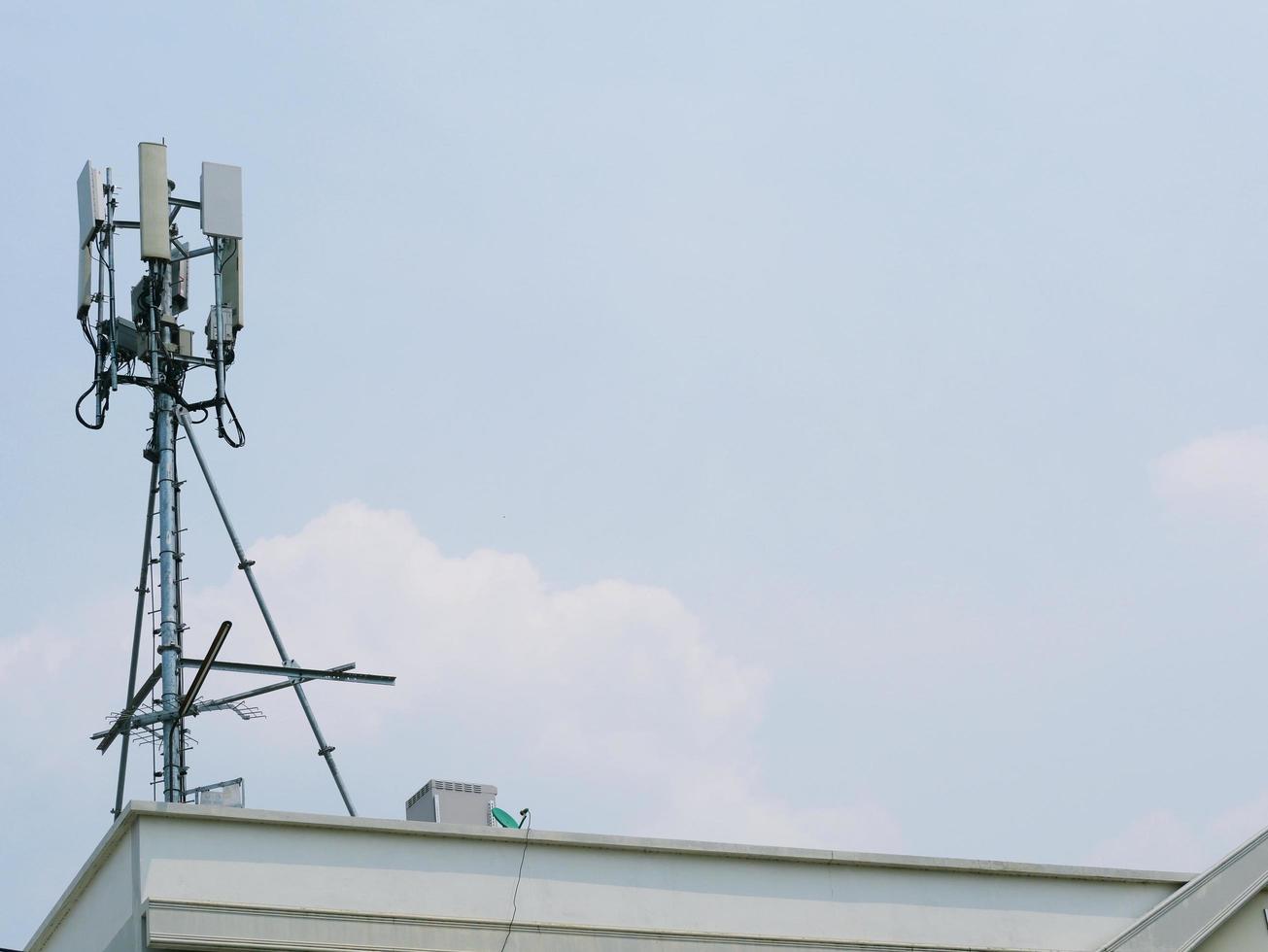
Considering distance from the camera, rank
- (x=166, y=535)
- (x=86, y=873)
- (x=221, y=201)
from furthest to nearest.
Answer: (x=221, y=201), (x=166, y=535), (x=86, y=873)

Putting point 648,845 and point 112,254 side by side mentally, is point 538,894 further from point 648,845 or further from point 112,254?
point 112,254

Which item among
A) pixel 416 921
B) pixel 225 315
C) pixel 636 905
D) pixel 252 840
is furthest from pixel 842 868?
pixel 225 315

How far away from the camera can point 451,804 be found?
72.2 feet

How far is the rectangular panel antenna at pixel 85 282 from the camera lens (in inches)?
1145

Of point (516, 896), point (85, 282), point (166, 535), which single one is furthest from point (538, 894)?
point (85, 282)

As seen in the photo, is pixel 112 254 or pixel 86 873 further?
pixel 112 254

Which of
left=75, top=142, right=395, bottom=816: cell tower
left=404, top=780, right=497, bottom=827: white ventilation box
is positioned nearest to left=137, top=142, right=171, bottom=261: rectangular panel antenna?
left=75, top=142, right=395, bottom=816: cell tower

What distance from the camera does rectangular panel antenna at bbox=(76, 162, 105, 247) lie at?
2967 centimetres

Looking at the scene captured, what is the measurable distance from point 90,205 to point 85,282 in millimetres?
1435

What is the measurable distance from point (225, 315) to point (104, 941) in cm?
1368

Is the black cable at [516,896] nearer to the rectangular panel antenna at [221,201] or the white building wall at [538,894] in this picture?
the white building wall at [538,894]

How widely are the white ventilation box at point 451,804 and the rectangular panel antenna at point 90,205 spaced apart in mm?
12547

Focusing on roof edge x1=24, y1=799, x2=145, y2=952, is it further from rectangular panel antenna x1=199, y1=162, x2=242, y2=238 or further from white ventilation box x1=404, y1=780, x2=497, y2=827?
rectangular panel antenna x1=199, y1=162, x2=242, y2=238

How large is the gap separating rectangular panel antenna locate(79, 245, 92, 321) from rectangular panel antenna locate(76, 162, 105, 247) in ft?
0.60
